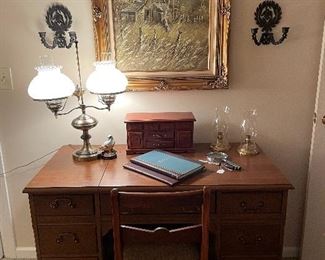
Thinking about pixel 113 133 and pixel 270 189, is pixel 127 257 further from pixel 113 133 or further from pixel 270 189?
pixel 113 133

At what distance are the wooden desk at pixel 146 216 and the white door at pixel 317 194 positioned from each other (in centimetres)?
48

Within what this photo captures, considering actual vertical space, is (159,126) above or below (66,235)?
above

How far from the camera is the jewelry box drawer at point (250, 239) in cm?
147

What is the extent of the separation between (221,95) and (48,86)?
88 cm

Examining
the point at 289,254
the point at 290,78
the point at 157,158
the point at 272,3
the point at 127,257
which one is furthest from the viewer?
the point at 289,254

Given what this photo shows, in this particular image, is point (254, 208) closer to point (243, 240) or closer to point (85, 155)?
point (243, 240)

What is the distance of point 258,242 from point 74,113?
1132mm

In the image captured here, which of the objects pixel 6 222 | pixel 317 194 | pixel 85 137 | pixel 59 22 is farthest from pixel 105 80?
pixel 317 194

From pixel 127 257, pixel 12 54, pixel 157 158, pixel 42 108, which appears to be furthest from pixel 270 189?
pixel 12 54

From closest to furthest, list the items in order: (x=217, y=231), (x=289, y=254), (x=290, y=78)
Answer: (x=217, y=231) → (x=290, y=78) → (x=289, y=254)

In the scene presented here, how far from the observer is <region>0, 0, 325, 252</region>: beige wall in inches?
68.2

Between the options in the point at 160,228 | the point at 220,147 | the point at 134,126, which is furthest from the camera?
the point at 220,147

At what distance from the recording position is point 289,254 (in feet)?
6.91

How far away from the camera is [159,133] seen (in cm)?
169
